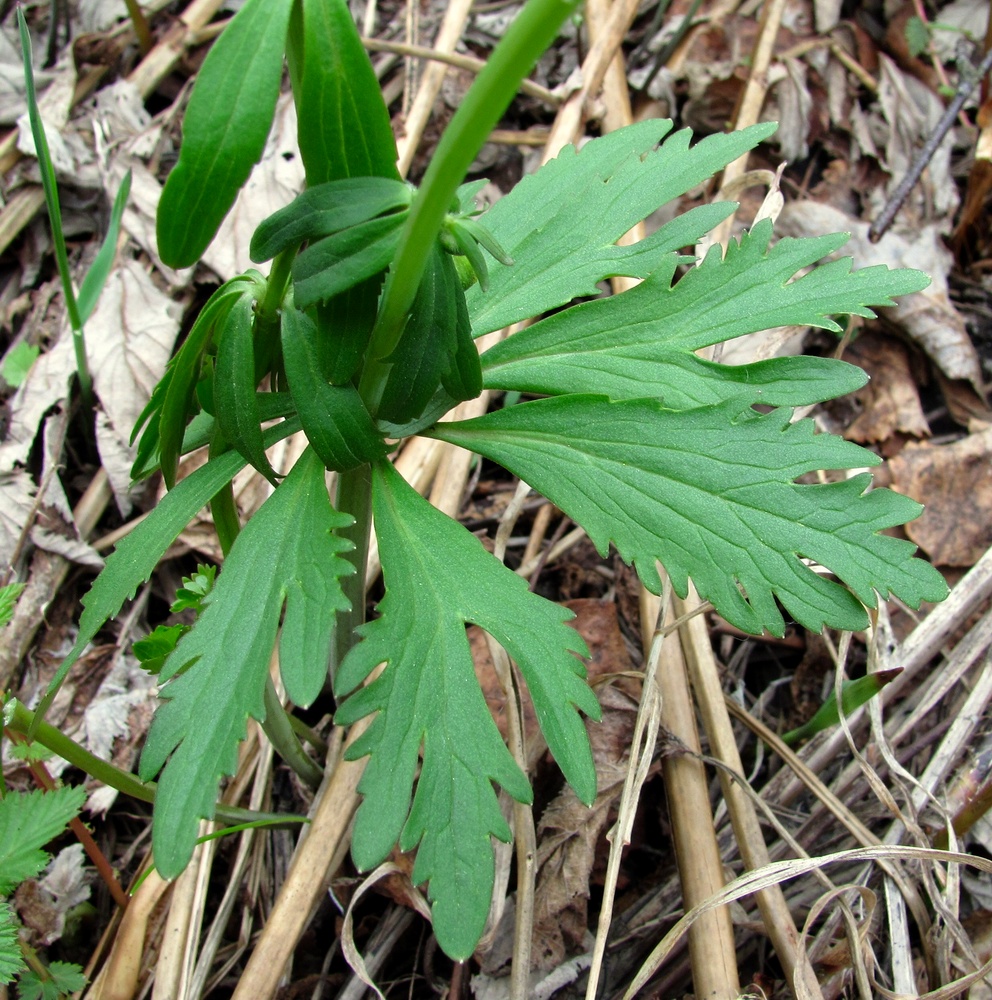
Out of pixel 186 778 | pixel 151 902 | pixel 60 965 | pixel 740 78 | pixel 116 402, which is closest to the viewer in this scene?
pixel 186 778

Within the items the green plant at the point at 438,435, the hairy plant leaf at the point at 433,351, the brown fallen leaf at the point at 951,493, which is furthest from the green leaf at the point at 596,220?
the brown fallen leaf at the point at 951,493

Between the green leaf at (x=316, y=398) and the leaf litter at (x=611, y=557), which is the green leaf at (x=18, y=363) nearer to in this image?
the leaf litter at (x=611, y=557)

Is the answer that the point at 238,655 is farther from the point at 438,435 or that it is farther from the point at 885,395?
the point at 885,395

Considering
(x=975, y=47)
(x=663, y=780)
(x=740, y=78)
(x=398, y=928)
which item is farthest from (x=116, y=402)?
(x=975, y=47)

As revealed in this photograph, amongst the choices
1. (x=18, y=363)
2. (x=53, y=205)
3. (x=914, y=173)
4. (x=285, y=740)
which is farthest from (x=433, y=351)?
(x=914, y=173)

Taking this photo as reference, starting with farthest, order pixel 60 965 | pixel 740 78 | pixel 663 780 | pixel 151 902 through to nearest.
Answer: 1. pixel 740 78
2. pixel 663 780
3. pixel 151 902
4. pixel 60 965

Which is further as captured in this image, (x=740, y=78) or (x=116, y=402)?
(x=740, y=78)

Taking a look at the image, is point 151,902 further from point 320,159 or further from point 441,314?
point 320,159
